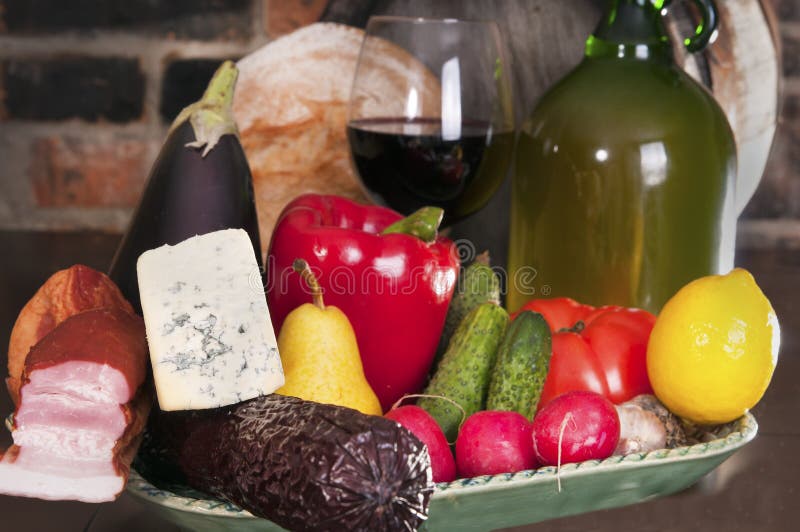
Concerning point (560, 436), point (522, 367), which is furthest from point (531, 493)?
point (522, 367)

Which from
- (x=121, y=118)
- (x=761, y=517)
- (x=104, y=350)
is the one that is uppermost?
(x=121, y=118)

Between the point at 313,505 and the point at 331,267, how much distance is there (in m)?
0.32

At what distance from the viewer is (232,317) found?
0.62 m

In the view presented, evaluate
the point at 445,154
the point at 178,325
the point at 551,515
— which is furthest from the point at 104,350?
the point at 445,154

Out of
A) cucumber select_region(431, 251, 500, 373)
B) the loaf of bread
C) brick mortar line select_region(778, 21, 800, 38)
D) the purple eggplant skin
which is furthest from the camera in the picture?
brick mortar line select_region(778, 21, 800, 38)

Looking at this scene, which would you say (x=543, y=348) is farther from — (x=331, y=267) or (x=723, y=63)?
(x=723, y=63)

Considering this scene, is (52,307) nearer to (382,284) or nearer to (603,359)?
(382,284)

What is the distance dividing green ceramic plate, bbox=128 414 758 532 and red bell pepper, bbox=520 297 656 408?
0.13 m

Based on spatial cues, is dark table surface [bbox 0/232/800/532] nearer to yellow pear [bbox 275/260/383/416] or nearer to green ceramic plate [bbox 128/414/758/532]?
green ceramic plate [bbox 128/414/758/532]

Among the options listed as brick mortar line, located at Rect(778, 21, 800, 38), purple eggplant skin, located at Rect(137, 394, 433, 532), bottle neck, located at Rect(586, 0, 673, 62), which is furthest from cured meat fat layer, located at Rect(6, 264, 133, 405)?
brick mortar line, located at Rect(778, 21, 800, 38)

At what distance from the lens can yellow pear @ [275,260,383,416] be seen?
71 centimetres

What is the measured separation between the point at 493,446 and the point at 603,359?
0.62 ft

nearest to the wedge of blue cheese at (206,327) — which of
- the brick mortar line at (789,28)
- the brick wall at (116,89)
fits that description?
the brick wall at (116,89)

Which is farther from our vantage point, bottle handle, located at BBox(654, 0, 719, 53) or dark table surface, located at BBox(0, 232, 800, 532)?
bottle handle, located at BBox(654, 0, 719, 53)
